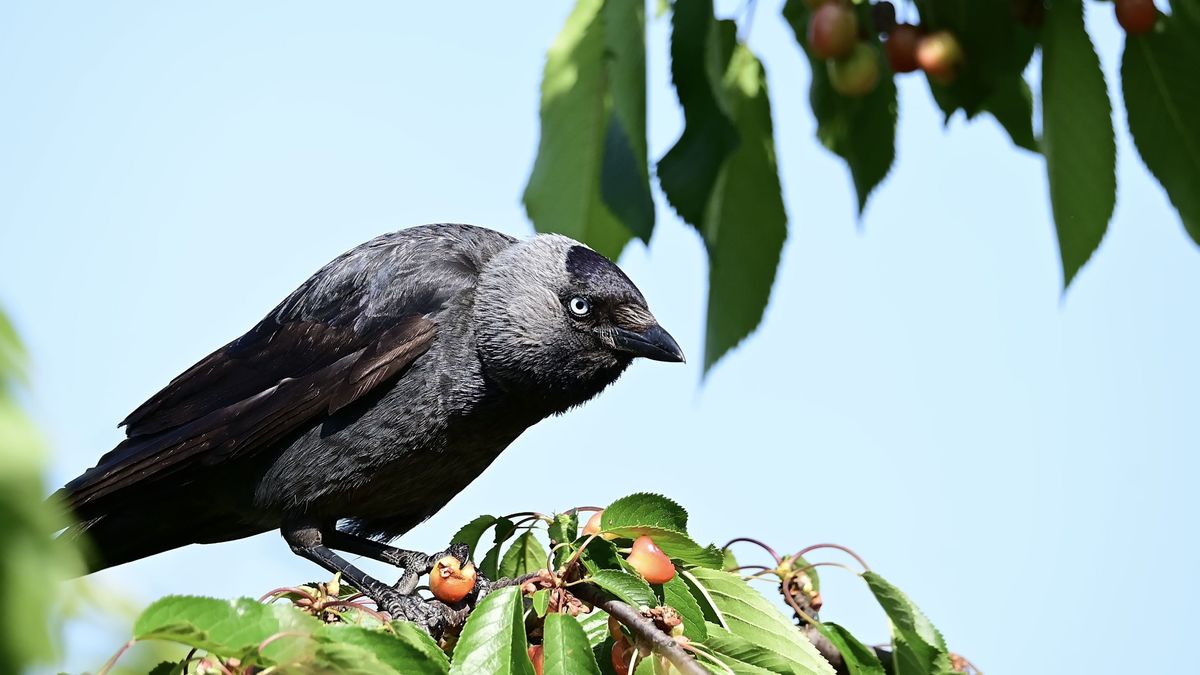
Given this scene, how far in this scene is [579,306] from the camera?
4.82 m

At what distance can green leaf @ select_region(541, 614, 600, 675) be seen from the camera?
95.3 inches

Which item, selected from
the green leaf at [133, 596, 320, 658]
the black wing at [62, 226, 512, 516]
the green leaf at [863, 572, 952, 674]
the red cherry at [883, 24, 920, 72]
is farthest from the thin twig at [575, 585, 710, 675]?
the black wing at [62, 226, 512, 516]

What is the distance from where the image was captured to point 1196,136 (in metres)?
2.48

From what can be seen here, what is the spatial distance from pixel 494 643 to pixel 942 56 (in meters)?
1.50

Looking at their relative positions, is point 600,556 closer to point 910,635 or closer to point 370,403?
point 910,635

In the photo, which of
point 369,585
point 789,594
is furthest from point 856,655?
point 369,585

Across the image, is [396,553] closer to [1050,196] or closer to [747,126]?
[747,126]

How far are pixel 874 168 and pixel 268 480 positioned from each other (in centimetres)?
282

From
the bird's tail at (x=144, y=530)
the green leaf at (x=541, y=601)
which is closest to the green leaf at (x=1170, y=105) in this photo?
the green leaf at (x=541, y=601)

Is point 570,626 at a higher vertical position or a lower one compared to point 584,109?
lower

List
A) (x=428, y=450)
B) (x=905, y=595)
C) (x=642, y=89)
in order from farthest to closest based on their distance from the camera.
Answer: (x=428, y=450)
(x=905, y=595)
(x=642, y=89)

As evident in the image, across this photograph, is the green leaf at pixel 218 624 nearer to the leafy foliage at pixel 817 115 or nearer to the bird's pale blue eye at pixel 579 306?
the leafy foliage at pixel 817 115

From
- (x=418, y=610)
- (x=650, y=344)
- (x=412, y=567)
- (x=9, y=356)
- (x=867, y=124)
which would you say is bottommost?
(x=418, y=610)

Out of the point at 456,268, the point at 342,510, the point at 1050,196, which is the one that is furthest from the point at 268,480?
the point at 1050,196
